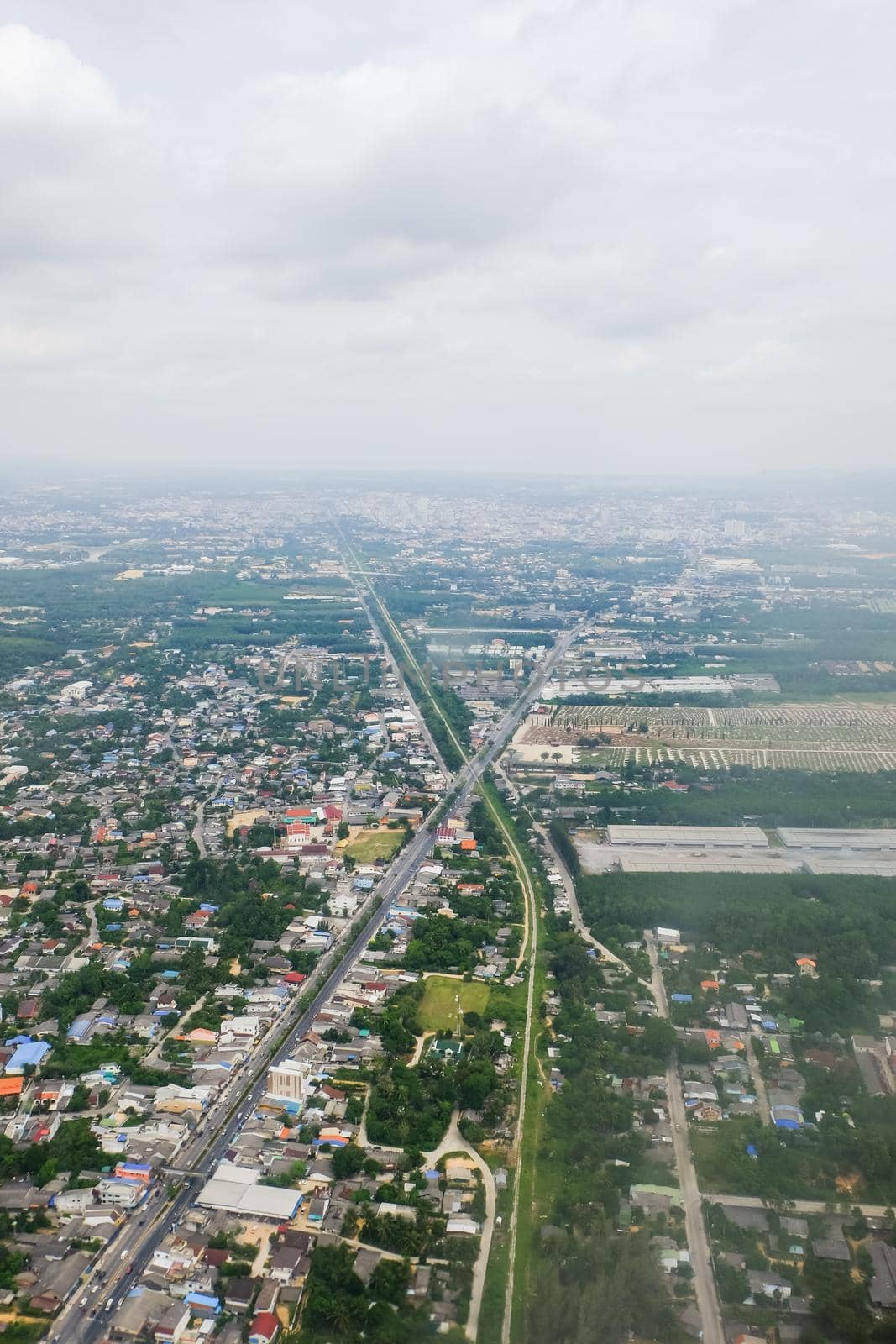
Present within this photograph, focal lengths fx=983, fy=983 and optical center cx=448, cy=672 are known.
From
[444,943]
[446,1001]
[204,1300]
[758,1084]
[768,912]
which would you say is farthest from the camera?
[768,912]

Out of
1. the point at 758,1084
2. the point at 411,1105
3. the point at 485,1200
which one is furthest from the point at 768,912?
the point at 485,1200

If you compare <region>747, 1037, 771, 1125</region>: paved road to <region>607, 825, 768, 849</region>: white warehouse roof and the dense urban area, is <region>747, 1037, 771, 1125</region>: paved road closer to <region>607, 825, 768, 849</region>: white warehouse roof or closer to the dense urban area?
the dense urban area

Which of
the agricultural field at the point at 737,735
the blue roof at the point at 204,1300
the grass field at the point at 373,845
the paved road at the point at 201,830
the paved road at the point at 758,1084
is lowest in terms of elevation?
the blue roof at the point at 204,1300

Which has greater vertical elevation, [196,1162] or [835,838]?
[835,838]

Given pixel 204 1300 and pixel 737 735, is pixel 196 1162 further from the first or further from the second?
pixel 737 735

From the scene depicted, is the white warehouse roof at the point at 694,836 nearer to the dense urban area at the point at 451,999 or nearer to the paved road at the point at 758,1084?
the dense urban area at the point at 451,999

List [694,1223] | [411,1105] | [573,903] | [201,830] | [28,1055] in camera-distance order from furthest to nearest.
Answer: [201,830] → [573,903] → [28,1055] → [411,1105] → [694,1223]

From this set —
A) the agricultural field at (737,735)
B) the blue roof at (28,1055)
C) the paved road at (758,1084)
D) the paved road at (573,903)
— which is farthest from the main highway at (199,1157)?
the agricultural field at (737,735)
